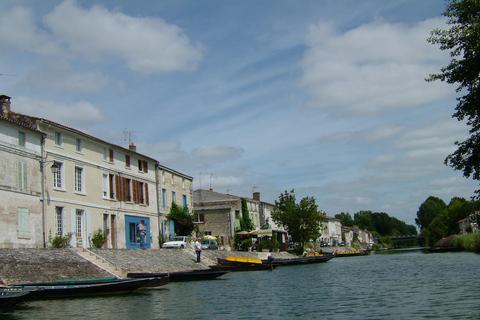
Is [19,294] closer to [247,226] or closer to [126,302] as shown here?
[126,302]

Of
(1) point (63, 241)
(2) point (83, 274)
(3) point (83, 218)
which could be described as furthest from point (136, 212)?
(2) point (83, 274)

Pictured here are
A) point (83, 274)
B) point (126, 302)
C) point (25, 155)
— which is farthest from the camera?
point (25, 155)

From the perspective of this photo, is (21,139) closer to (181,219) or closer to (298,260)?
(181,219)

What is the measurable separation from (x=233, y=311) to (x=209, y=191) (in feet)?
177

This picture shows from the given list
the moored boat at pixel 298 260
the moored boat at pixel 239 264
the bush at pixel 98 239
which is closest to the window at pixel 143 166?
the bush at pixel 98 239

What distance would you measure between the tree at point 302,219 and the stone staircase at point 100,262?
4305 cm

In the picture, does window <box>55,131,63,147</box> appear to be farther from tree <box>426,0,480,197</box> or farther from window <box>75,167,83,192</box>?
tree <box>426,0,480,197</box>

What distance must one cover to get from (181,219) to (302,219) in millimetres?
25700

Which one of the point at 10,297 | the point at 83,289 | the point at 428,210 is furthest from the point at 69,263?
the point at 428,210

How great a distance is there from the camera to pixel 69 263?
92.0ft

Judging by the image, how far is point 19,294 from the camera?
17328 mm

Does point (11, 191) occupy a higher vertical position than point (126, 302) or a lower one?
higher

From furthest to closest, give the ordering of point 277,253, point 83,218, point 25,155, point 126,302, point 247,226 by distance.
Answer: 1. point 247,226
2. point 277,253
3. point 83,218
4. point 25,155
5. point 126,302

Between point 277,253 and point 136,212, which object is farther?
point 277,253
